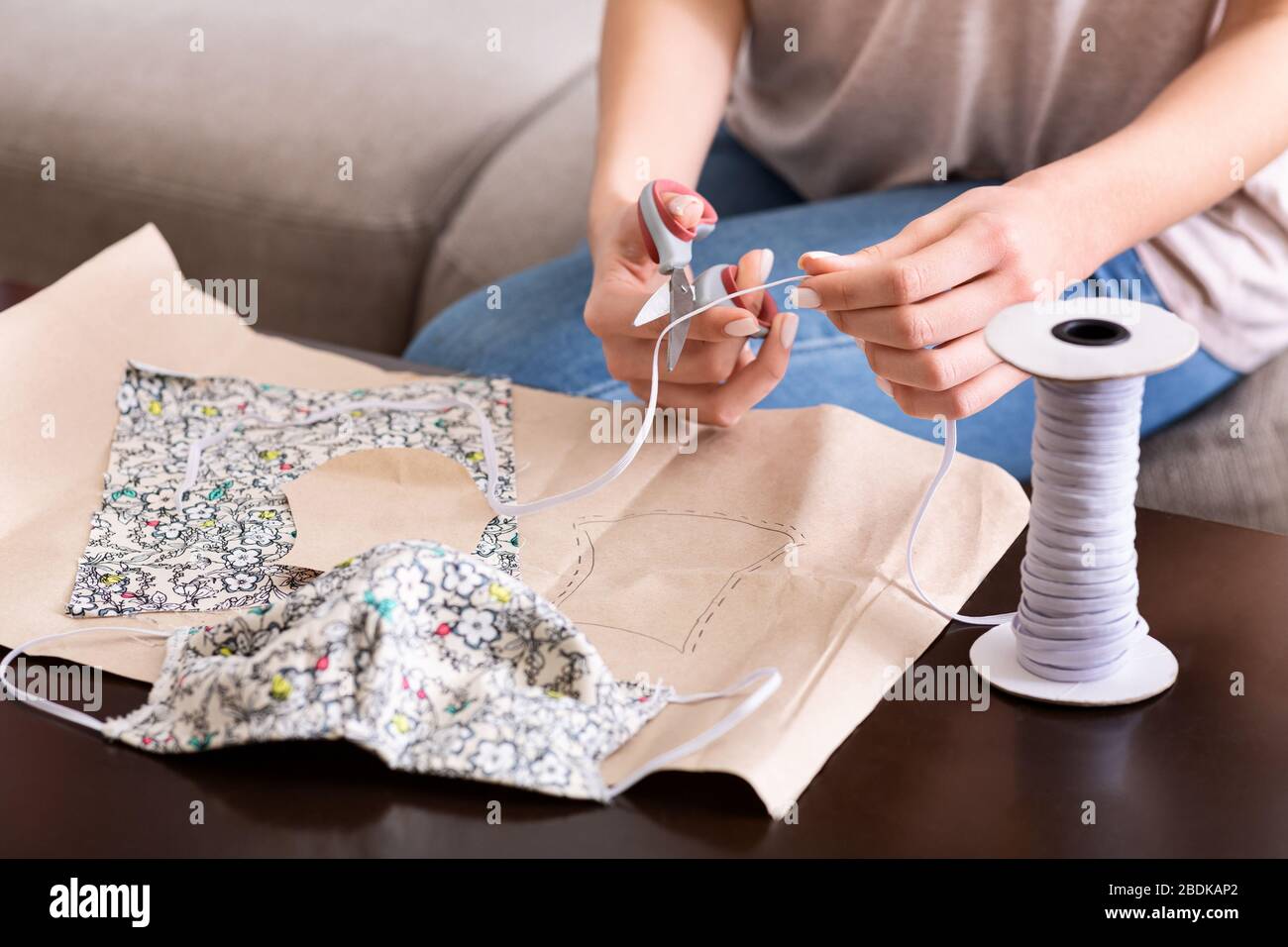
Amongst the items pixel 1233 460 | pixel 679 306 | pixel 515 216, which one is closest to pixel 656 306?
pixel 679 306

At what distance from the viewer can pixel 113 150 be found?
5.57ft

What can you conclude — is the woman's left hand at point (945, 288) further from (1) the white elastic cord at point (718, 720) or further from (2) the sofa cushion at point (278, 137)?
(2) the sofa cushion at point (278, 137)

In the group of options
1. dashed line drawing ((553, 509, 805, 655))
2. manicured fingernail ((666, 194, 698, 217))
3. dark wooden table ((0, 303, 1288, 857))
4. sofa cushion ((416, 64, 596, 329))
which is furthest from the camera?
sofa cushion ((416, 64, 596, 329))

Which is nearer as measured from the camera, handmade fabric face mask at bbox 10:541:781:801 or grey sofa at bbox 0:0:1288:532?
handmade fabric face mask at bbox 10:541:781:801

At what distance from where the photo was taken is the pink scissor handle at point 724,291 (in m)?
0.77

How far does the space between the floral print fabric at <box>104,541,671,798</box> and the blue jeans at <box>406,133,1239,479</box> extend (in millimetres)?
368

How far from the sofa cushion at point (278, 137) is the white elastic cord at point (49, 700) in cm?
97

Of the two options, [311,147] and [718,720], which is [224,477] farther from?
[311,147]

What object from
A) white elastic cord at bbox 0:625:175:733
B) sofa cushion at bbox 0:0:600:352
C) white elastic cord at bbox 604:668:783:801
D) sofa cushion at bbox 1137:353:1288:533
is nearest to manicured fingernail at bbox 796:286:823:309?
white elastic cord at bbox 604:668:783:801

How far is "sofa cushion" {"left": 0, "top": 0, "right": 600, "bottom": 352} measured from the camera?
1598 millimetres

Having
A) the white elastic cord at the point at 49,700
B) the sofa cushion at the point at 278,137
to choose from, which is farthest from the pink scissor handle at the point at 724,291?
the sofa cushion at the point at 278,137

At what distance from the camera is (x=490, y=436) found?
2.67 feet

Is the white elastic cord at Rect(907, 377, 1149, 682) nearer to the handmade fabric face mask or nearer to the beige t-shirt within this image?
the handmade fabric face mask
